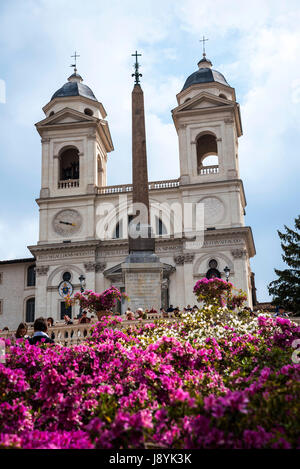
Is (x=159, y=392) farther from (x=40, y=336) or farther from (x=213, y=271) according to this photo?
(x=213, y=271)

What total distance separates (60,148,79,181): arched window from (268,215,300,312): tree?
18986mm

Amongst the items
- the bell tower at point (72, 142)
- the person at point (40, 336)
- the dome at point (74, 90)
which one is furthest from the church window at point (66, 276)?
the person at point (40, 336)

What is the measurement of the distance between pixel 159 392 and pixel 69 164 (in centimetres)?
4636

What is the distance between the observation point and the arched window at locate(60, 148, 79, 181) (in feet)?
169

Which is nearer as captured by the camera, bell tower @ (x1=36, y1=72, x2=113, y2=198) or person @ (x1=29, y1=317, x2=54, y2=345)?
person @ (x1=29, y1=317, x2=54, y2=345)

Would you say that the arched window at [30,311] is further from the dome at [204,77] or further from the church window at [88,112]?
the dome at [204,77]

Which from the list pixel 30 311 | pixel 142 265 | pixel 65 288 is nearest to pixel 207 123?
pixel 65 288

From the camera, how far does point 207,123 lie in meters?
48.9

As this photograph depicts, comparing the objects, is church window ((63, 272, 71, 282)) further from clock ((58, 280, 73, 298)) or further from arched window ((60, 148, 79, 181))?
arched window ((60, 148, 79, 181))

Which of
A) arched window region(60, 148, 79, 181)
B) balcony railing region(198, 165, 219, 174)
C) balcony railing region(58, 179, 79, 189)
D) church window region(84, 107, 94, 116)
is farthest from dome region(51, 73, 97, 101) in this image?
balcony railing region(198, 165, 219, 174)

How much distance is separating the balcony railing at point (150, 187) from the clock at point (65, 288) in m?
8.71
